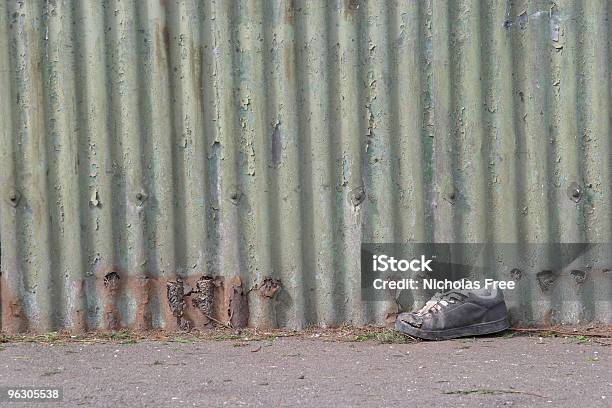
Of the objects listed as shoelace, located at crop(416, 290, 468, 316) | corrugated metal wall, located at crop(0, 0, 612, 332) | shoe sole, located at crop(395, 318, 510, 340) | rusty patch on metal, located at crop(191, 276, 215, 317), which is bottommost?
shoe sole, located at crop(395, 318, 510, 340)

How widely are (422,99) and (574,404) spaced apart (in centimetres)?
175

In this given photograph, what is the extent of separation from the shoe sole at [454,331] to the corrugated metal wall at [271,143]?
385 millimetres

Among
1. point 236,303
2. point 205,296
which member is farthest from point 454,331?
point 205,296

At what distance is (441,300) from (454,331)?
16 cm

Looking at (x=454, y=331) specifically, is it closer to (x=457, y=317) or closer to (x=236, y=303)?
(x=457, y=317)

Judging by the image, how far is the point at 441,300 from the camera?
479cm

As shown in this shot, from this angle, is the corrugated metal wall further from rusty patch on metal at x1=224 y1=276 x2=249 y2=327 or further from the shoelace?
the shoelace

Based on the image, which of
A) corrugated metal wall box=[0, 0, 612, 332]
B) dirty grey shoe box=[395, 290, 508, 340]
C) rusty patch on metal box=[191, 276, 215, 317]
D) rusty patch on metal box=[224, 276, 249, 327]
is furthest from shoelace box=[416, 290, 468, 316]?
rusty patch on metal box=[191, 276, 215, 317]

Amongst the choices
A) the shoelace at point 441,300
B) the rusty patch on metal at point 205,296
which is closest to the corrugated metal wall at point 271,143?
the rusty patch on metal at point 205,296

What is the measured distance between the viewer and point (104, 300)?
486 centimetres

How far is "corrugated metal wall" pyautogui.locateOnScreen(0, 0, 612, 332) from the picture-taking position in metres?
4.78

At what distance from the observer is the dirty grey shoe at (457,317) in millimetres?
4715

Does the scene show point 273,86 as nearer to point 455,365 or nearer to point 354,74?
point 354,74

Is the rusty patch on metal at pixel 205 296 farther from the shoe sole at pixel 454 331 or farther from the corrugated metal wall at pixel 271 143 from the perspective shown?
the shoe sole at pixel 454 331
